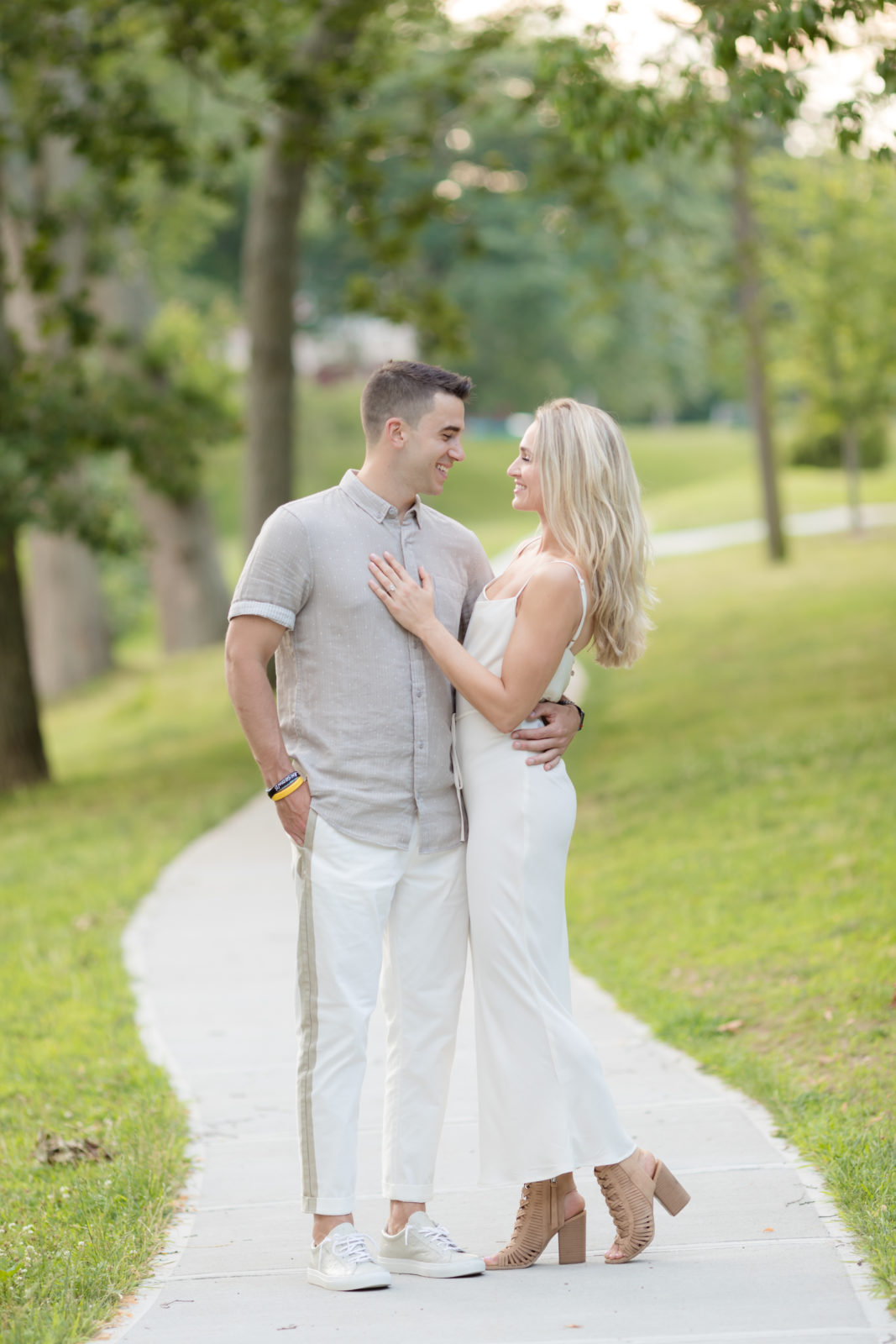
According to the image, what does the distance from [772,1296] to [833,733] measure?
8.12m

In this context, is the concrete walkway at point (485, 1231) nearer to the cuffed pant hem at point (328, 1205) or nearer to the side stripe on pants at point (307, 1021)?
the cuffed pant hem at point (328, 1205)

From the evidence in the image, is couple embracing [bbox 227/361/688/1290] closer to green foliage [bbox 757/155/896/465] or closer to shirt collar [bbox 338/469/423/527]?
A: shirt collar [bbox 338/469/423/527]

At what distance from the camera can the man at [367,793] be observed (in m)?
3.90

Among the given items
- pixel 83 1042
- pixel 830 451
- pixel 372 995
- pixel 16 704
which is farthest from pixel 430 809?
pixel 830 451

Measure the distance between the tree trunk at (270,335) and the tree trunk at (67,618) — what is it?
36.4 feet

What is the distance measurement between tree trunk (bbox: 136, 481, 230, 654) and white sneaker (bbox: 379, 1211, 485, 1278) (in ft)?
68.9

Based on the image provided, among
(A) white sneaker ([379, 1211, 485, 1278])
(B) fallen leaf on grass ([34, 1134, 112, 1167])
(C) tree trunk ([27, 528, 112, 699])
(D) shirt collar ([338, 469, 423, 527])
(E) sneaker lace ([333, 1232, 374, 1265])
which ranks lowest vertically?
(C) tree trunk ([27, 528, 112, 699])

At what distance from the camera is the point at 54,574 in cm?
2650

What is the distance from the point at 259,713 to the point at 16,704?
434 inches

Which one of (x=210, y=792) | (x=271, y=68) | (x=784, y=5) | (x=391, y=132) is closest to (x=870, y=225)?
(x=391, y=132)

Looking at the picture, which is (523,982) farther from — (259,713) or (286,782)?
(259,713)

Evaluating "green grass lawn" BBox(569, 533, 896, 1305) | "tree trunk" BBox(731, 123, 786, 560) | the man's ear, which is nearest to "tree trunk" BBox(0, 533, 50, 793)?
"green grass lawn" BBox(569, 533, 896, 1305)

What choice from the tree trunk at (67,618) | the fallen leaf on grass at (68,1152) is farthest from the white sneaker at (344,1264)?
the tree trunk at (67,618)

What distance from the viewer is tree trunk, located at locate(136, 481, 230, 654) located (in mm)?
24797
